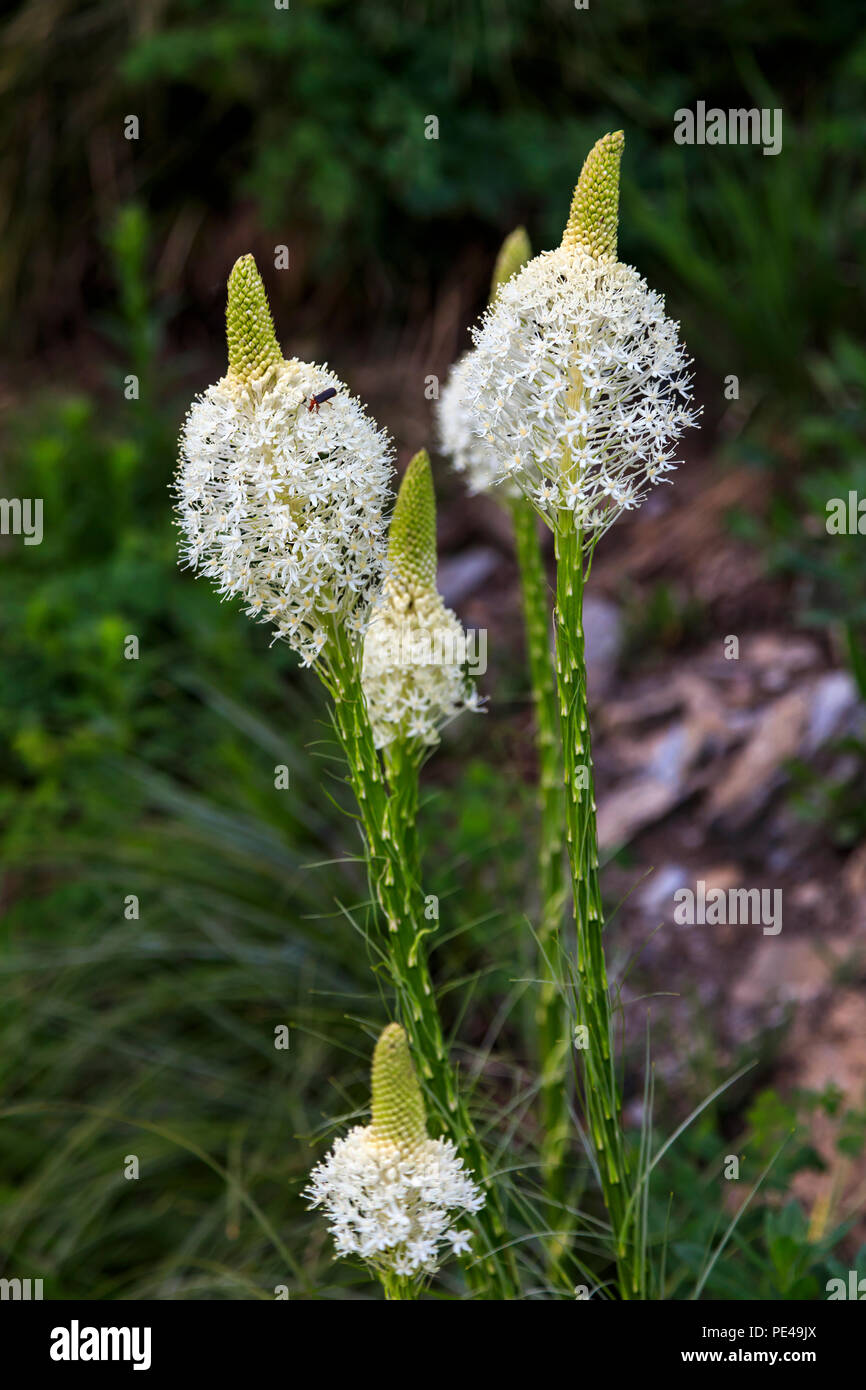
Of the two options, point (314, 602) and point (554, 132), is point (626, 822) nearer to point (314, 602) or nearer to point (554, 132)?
point (314, 602)

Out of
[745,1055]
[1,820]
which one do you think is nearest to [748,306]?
[745,1055]

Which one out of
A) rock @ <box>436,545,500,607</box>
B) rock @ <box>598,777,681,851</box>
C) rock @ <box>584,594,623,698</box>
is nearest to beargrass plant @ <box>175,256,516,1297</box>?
rock @ <box>598,777,681,851</box>

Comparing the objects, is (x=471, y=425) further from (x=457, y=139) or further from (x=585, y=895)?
(x=457, y=139)

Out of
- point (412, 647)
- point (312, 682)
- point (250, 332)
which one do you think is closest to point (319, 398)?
point (250, 332)

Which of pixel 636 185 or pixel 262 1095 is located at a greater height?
pixel 636 185

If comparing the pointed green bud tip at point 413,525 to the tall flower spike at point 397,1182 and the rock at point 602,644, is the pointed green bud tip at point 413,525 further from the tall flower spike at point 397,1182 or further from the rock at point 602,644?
the rock at point 602,644
